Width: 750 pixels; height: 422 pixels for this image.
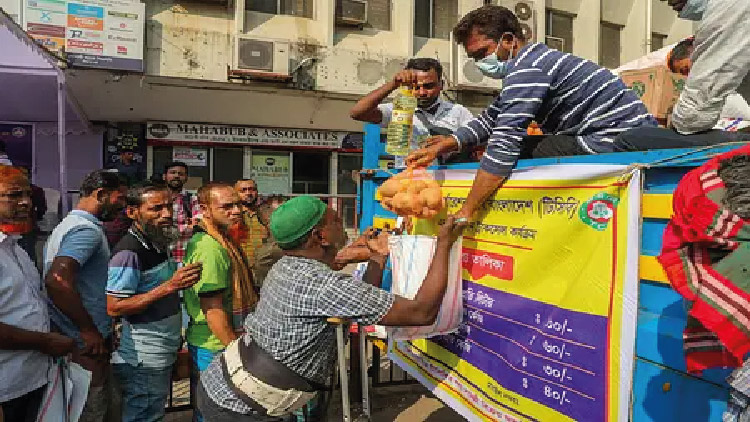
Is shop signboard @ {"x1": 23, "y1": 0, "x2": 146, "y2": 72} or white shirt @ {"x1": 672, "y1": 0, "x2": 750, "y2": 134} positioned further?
shop signboard @ {"x1": 23, "y1": 0, "x2": 146, "y2": 72}

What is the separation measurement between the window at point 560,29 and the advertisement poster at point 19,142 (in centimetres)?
1281

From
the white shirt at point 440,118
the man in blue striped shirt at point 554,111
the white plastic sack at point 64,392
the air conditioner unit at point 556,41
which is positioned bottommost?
the white plastic sack at point 64,392

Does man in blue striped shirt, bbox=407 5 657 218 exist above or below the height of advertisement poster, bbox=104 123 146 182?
below

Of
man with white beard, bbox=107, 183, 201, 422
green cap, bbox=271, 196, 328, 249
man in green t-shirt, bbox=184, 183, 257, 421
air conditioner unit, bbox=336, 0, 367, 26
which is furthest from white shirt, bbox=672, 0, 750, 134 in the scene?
air conditioner unit, bbox=336, 0, 367, 26

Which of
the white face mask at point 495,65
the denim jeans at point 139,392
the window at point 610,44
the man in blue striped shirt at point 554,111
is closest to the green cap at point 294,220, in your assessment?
the man in blue striped shirt at point 554,111

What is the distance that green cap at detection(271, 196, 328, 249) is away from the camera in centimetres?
218

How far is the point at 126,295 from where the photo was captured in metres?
2.99

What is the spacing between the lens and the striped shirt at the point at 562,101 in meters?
2.12

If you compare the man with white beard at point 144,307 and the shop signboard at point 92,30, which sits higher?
the shop signboard at point 92,30

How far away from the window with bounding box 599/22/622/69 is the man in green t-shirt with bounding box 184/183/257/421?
14312 millimetres

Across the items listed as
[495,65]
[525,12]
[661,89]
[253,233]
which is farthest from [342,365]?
[525,12]

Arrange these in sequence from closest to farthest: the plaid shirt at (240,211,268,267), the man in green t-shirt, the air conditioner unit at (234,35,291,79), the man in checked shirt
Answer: the man in green t-shirt → the plaid shirt at (240,211,268,267) → the man in checked shirt → the air conditioner unit at (234,35,291,79)

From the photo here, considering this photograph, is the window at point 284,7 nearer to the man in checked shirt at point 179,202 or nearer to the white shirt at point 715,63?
the man in checked shirt at point 179,202

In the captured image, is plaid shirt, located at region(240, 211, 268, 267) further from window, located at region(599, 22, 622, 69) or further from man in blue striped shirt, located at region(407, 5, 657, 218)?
window, located at region(599, 22, 622, 69)
